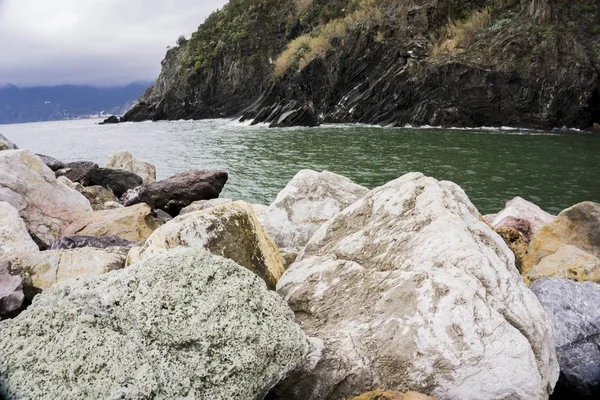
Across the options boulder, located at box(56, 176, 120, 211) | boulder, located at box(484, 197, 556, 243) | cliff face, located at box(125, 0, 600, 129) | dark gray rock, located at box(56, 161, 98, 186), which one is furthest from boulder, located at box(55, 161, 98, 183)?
cliff face, located at box(125, 0, 600, 129)

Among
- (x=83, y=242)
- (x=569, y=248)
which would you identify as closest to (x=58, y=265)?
(x=83, y=242)

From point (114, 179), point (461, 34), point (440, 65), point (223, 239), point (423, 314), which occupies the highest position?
point (461, 34)

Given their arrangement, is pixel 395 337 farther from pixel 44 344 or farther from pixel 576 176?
pixel 576 176

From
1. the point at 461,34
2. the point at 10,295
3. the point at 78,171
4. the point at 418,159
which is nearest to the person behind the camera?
the point at 10,295

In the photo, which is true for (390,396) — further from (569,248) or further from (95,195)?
(95,195)

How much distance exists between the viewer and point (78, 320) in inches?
113

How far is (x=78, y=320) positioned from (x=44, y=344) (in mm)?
229

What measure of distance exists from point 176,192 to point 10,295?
26.8 feet

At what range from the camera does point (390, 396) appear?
2859mm

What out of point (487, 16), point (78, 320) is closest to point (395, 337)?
point (78, 320)

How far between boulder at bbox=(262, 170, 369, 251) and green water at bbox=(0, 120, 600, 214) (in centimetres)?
786

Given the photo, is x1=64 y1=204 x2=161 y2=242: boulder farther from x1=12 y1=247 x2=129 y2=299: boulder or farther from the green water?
the green water

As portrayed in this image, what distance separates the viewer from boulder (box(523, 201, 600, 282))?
19.1 feet

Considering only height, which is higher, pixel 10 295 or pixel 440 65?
pixel 440 65
